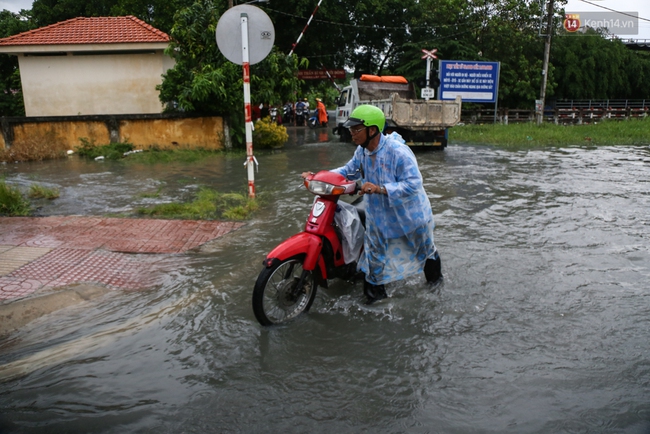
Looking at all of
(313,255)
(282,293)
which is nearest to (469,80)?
(313,255)

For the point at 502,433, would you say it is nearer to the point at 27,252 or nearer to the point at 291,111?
the point at 27,252

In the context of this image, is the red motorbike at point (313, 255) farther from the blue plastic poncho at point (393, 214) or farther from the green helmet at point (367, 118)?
the green helmet at point (367, 118)

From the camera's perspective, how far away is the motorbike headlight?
372cm

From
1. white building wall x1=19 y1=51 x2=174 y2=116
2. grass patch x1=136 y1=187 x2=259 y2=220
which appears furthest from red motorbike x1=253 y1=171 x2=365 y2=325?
white building wall x1=19 y1=51 x2=174 y2=116

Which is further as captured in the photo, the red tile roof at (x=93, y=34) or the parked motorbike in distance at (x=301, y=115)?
the parked motorbike in distance at (x=301, y=115)

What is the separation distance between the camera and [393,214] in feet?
12.9

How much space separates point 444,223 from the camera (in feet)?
22.4

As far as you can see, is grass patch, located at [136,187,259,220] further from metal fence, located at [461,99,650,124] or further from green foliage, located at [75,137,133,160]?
metal fence, located at [461,99,650,124]

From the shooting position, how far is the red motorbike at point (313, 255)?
144 inches

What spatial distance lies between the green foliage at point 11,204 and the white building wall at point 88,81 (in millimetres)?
10914

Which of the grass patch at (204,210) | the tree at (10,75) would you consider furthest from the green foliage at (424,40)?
the grass patch at (204,210)

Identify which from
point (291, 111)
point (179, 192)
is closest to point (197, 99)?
point (179, 192)

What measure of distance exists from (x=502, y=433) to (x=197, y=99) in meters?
12.3

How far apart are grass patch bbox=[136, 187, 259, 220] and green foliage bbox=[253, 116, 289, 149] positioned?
827 centimetres
